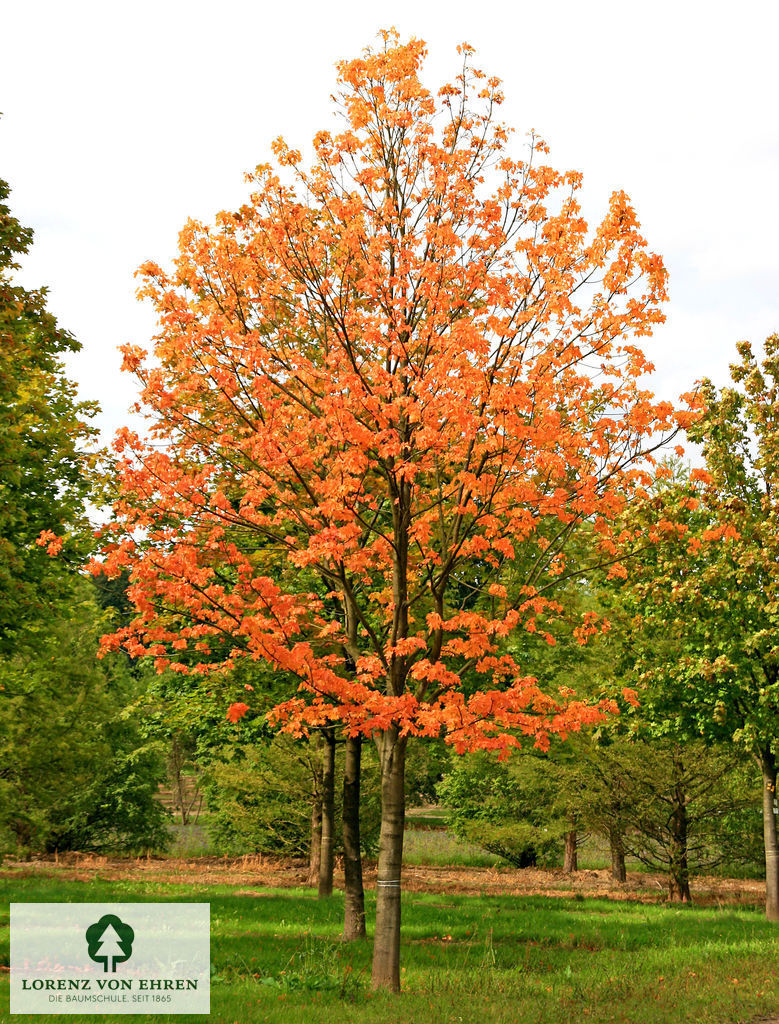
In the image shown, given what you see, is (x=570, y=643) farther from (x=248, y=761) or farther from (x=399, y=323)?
(x=399, y=323)

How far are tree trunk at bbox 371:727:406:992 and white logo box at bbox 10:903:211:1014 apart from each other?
82.7 inches

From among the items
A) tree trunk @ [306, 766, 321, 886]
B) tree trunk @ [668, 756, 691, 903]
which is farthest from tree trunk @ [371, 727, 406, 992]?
tree trunk @ [668, 756, 691, 903]

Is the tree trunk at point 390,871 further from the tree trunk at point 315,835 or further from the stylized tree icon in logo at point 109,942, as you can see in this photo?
the tree trunk at point 315,835

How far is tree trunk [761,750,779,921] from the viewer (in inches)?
688

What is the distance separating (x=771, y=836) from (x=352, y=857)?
30.6 ft

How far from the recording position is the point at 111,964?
11.0m

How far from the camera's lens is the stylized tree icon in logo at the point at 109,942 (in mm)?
11148

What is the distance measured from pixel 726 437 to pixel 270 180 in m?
11.6

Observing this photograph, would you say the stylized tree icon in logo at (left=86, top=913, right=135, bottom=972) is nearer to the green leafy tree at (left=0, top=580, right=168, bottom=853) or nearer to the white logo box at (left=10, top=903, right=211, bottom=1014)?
the white logo box at (left=10, top=903, right=211, bottom=1014)

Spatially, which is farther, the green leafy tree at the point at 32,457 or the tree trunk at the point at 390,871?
the green leafy tree at the point at 32,457

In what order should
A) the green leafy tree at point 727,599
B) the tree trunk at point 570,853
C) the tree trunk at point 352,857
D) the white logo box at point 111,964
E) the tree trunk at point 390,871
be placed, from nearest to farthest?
the white logo box at point 111,964 → the tree trunk at point 390,871 → the tree trunk at point 352,857 → the green leafy tree at point 727,599 → the tree trunk at point 570,853

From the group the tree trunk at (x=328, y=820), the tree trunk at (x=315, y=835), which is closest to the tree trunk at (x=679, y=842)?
the tree trunk at (x=328, y=820)

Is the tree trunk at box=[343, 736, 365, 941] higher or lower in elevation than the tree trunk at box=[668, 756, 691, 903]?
higher

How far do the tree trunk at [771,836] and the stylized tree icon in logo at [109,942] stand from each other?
1293 centimetres
